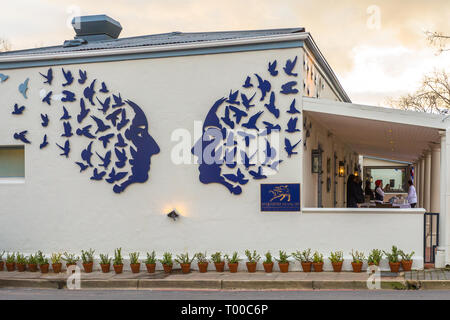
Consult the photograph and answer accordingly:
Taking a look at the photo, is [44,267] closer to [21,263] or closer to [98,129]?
[21,263]

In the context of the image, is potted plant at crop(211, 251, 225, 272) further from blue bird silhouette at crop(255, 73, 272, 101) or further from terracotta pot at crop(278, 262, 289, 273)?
blue bird silhouette at crop(255, 73, 272, 101)

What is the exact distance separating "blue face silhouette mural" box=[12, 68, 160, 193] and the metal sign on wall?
2622 millimetres

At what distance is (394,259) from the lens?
10.9 m

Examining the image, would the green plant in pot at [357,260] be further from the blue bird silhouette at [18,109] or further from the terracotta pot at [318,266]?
the blue bird silhouette at [18,109]

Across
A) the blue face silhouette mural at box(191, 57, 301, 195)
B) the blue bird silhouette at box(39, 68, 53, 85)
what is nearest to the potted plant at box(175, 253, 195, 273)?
the blue face silhouette mural at box(191, 57, 301, 195)

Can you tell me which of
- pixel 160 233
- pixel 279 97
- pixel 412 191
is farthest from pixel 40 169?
pixel 412 191

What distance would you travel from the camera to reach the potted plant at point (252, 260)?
11531 mm

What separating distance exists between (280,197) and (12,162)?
6607mm

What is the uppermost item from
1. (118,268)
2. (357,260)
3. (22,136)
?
(22,136)

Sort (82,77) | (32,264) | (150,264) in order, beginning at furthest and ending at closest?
(82,77)
(32,264)
(150,264)

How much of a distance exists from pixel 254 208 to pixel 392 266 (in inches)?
116

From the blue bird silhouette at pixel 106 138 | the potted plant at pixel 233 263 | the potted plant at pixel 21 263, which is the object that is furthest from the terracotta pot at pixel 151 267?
the potted plant at pixel 21 263

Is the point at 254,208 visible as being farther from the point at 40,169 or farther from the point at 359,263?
the point at 40,169

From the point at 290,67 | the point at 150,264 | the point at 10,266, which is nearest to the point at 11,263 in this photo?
the point at 10,266
